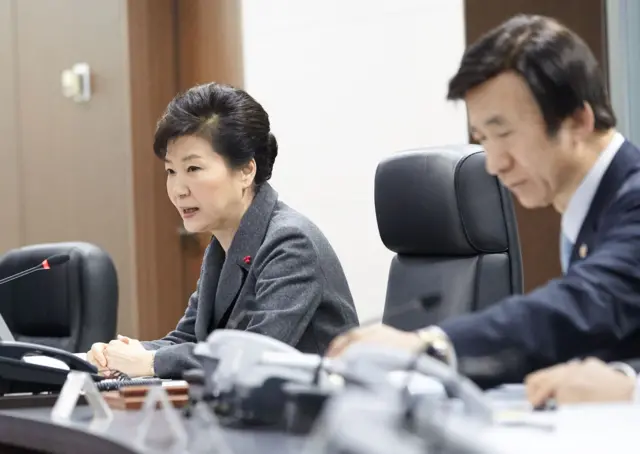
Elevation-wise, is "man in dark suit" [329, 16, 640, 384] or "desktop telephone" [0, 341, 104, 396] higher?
"man in dark suit" [329, 16, 640, 384]

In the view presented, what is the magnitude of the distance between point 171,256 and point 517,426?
3.65 m

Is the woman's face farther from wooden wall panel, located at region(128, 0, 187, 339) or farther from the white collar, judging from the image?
wooden wall panel, located at region(128, 0, 187, 339)

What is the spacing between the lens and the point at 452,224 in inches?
87.0

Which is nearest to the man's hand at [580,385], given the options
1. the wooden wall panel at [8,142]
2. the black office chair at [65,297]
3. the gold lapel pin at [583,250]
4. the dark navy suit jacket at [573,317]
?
the dark navy suit jacket at [573,317]

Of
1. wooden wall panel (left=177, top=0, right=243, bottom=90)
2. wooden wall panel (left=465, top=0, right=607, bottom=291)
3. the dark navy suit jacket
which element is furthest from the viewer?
wooden wall panel (left=177, top=0, right=243, bottom=90)

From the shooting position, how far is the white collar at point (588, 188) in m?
1.54

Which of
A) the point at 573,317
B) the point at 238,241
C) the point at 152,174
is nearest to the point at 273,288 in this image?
the point at 238,241

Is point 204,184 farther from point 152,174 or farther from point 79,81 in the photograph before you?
point 79,81

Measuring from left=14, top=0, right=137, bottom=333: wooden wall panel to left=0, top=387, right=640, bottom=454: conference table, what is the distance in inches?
121

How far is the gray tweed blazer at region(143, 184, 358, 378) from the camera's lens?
2.07 m

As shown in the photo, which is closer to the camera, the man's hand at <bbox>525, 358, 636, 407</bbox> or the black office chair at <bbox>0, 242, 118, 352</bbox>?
the man's hand at <bbox>525, 358, 636, 407</bbox>

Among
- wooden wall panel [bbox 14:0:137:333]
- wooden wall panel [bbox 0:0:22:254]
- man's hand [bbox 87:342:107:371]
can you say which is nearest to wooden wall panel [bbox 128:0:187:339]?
wooden wall panel [bbox 14:0:137:333]

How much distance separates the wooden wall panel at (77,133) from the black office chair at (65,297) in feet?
4.53

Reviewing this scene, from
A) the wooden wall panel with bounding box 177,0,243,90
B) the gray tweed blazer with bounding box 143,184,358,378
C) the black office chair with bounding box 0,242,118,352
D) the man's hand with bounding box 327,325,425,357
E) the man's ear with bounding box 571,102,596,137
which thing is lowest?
the black office chair with bounding box 0,242,118,352
